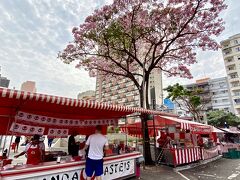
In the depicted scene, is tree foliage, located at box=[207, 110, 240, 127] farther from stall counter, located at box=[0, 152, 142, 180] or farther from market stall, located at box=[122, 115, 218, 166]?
stall counter, located at box=[0, 152, 142, 180]


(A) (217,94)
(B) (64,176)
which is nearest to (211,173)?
(B) (64,176)

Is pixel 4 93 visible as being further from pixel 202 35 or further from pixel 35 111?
pixel 202 35

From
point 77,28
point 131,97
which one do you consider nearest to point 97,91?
point 131,97

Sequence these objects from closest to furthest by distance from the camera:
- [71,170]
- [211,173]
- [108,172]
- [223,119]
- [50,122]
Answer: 1. [71,170]
2. [108,172]
3. [50,122]
4. [211,173]
5. [223,119]

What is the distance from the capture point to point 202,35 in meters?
9.98

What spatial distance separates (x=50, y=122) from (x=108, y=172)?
2.90m

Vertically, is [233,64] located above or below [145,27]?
above

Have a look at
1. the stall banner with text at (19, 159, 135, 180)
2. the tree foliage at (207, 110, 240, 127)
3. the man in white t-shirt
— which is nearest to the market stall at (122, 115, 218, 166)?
the stall banner with text at (19, 159, 135, 180)

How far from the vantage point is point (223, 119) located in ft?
124

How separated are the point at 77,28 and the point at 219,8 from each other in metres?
8.30

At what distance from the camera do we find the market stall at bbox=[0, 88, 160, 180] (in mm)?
3889

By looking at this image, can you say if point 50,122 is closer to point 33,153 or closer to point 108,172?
point 33,153

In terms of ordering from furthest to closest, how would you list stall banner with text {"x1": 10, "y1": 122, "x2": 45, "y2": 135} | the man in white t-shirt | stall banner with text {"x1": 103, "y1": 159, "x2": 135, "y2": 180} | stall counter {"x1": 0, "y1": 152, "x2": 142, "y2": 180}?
stall banner with text {"x1": 103, "y1": 159, "x2": 135, "y2": 180}
stall banner with text {"x1": 10, "y1": 122, "x2": 45, "y2": 135}
the man in white t-shirt
stall counter {"x1": 0, "y1": 152, "x2": 142, "y2": 180}

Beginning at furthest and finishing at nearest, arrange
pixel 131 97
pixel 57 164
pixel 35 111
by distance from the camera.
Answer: pixel 131 97
pixel 35 111
pixel 57 164
